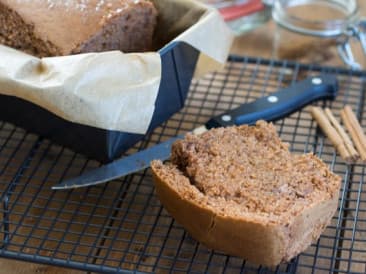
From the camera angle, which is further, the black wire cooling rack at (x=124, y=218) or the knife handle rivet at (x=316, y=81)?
the knife handle rivet at (x=316, y=81)

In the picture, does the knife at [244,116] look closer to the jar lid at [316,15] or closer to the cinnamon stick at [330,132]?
the cinnamon stick at [330,132]

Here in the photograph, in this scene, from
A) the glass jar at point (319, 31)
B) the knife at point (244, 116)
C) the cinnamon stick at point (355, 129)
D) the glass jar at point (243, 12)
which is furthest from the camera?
the glass jar at point (243, 12)

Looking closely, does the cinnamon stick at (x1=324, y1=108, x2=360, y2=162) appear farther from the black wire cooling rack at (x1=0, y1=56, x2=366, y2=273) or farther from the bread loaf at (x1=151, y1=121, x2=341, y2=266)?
the bread loaf at (x1=151, y1=121, x2=341, y2=266)

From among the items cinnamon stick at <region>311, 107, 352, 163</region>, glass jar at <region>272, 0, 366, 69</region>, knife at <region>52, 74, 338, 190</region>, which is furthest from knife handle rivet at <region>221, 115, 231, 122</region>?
glass jar at <region>272, 0, 366, 69</region>

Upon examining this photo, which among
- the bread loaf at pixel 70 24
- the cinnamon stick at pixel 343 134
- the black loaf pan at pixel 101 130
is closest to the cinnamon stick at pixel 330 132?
the cinnamon stick at pixel 343 134

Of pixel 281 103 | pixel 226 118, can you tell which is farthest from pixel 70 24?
pixel 281 103

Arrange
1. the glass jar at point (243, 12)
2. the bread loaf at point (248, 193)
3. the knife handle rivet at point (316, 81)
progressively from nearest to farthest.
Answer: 1. the bread loaf at point (248, 193)
2. the knife handle rivet at point (316, 81)
3. the glass jar at point (243, 12)

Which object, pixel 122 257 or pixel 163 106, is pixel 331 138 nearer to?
pixel 163 106
